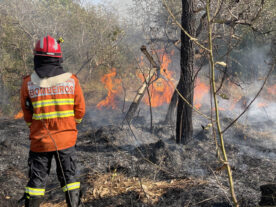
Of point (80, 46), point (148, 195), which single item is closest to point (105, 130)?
point (148, 195)

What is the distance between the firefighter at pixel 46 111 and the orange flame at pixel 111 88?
26.2ft

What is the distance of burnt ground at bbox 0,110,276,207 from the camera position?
10.6 feet

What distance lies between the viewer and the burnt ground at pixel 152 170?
10.6 feet

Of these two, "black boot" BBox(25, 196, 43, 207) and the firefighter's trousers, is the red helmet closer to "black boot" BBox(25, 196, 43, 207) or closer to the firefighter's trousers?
the firefighter's trousers

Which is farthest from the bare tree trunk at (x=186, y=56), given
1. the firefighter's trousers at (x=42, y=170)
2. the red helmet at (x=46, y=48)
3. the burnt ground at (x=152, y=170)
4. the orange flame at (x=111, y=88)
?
the orange flame at (x=111, y=88)

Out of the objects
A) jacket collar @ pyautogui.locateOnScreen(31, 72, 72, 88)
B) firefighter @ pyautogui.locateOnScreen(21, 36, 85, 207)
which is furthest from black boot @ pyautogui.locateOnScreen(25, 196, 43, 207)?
jacket collar @ pyautogui.locateOnScreen(31, 72, 72, 88)

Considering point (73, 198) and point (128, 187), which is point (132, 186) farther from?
point (73, 198)

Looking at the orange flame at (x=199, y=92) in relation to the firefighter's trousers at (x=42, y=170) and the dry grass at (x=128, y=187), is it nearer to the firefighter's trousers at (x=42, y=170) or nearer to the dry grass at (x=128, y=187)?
the dry grass at (x=128, y=187)

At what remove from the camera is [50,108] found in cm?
274

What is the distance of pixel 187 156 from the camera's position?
5.02m

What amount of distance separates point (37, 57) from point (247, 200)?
305 centimetres

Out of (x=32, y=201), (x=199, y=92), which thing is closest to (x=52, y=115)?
(x=32, y=201)

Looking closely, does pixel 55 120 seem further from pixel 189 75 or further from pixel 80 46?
pixel 80 46

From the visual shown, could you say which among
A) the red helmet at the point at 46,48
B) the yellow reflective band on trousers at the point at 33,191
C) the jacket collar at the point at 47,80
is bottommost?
the yellow reflective band on trousers at the point at 33,191
